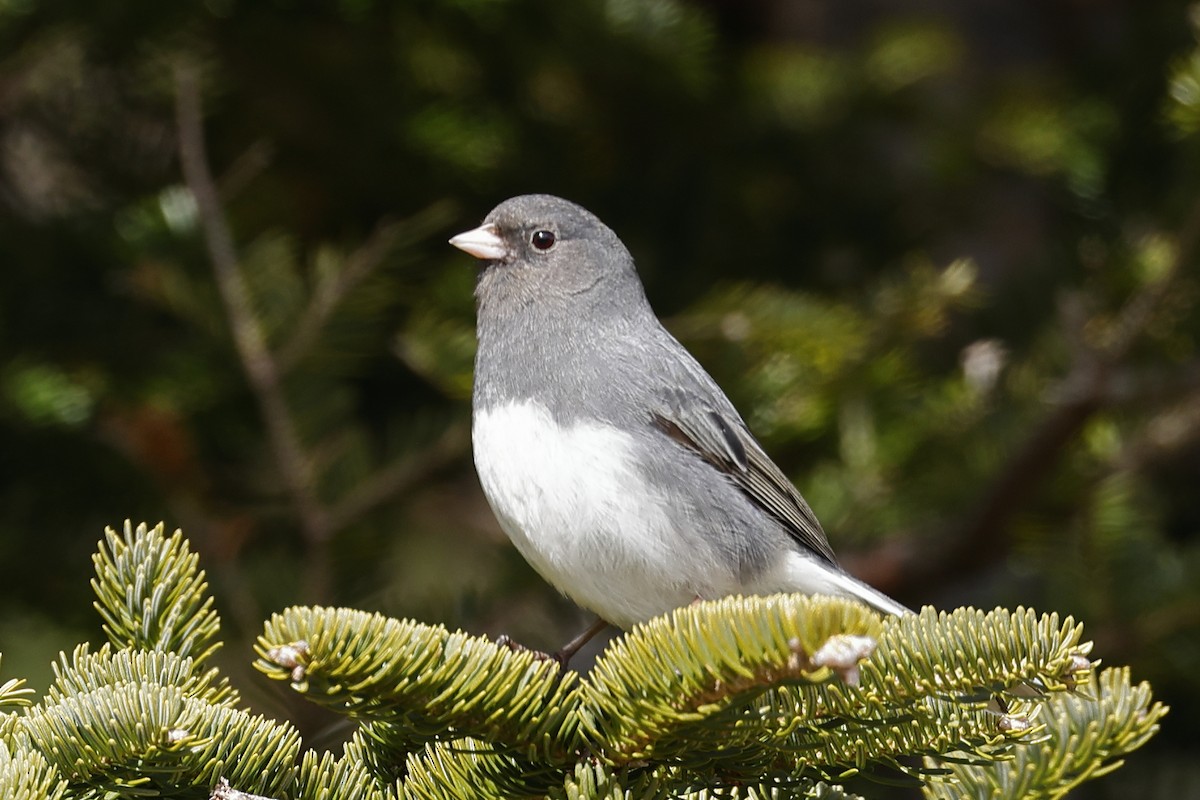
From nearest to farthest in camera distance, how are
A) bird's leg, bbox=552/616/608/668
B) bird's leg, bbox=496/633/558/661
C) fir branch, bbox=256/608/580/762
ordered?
1. fir branch, bbox=256/608/580/762
2. bird's leg, bbox=496/633/558/661
3. bird's leg, bbox=552/616/608/668

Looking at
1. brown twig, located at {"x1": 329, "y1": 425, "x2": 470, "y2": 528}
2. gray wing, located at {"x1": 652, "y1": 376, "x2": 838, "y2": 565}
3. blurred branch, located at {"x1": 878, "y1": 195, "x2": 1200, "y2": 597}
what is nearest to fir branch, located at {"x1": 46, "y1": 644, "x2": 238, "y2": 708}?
gray wing, located at {"x1": 652, "y1": 376, "x2": 838, "y2": 565}

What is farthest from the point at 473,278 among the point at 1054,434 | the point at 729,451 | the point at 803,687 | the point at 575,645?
the point at 803,687

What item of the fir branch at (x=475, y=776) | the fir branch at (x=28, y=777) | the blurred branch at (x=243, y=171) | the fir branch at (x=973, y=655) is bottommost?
the fir branch at (x=28, y=777)

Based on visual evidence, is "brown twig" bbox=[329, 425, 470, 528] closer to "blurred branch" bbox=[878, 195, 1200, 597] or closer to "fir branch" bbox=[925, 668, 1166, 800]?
"blurred branch" bbox=[878, 195, 1200, 597]

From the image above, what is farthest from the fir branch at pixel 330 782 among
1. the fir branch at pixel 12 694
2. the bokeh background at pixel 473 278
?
the bokeh background at pixel 473 278

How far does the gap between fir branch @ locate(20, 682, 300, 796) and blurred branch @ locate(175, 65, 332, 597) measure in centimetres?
121

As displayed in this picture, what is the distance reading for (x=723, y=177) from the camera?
11.1ft

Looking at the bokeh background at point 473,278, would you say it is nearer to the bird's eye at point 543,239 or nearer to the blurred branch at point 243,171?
the blurred branch at point 243,171

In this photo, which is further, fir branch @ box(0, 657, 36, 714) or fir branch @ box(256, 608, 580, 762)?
fir branch @ box(0, 657, 36, 714)

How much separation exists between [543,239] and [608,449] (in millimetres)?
637

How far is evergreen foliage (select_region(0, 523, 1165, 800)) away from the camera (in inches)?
43.8

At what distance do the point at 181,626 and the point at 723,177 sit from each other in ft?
7.52

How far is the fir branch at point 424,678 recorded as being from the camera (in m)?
1.09

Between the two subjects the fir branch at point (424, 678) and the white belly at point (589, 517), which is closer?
the fir branch at point (424, 678)
